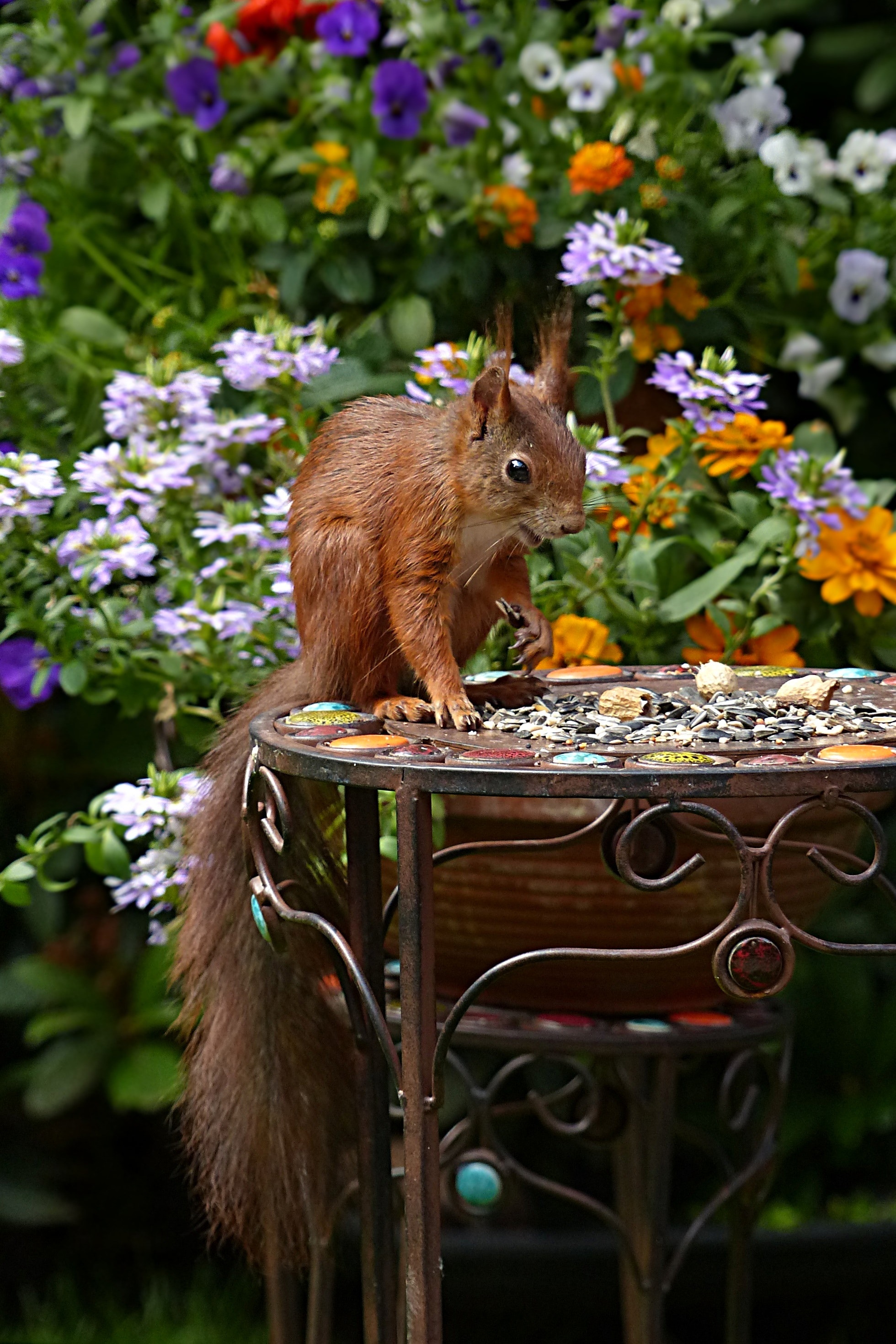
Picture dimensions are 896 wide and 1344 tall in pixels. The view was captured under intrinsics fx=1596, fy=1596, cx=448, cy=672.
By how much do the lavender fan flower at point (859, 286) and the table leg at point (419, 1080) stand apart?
1.40m

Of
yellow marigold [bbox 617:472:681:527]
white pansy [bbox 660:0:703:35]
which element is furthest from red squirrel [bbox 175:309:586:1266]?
white pansy [bbox 660:0:703:35]

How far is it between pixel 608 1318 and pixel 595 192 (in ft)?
5.61

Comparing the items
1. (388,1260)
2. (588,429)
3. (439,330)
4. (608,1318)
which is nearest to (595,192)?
(439,330)

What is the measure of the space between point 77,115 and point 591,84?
2.51ft

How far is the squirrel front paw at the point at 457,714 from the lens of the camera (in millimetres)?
1340

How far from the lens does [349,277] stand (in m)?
2.35

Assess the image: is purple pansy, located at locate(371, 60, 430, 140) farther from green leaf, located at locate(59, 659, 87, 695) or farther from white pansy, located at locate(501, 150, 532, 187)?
green leaf, located at locate(59, 659, 87, 695)

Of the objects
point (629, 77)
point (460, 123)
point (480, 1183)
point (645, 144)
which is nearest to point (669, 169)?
point (645, 144)

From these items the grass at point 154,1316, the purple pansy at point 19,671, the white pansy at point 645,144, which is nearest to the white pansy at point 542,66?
the white pansy at point 645,144

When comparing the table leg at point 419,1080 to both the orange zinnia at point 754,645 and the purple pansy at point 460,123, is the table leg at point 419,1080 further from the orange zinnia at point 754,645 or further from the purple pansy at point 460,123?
the purple pansy at point 460,123

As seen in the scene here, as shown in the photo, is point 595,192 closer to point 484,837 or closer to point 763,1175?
point 484,837

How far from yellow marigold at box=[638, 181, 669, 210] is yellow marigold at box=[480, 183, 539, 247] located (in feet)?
0.51

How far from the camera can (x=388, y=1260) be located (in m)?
1.45

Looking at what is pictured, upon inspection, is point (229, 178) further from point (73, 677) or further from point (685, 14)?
point (73, 677)
